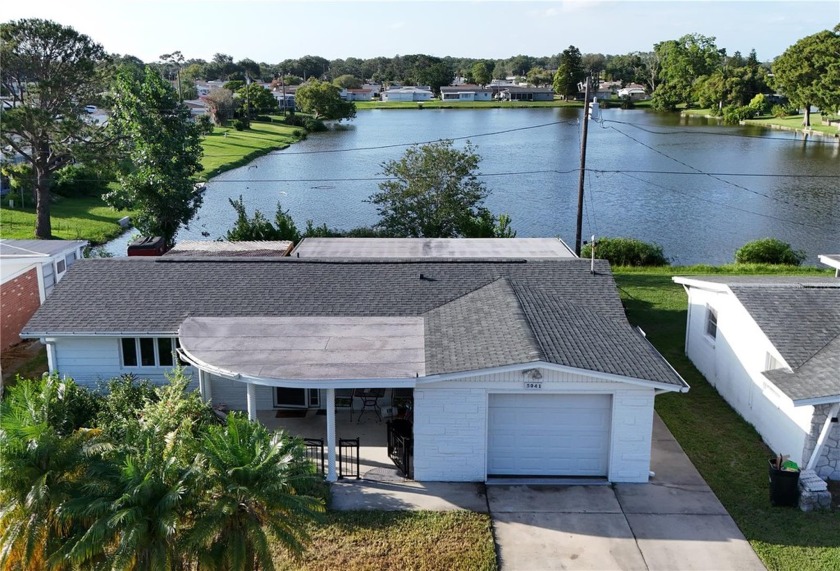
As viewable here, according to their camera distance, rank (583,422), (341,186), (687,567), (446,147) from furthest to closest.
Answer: (341,186) → (446,147) → (583,422) → (687,567)

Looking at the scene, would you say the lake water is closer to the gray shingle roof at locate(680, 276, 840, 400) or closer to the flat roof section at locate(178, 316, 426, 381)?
the gray shingle roof at locate(680, 276, 840, 400)

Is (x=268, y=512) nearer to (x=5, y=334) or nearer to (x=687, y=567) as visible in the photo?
(x=687, y=567)

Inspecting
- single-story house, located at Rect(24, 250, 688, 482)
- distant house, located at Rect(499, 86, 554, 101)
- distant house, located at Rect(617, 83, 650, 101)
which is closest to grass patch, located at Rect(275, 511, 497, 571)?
single-story house, located at Rect(24, 250, 688, 482)

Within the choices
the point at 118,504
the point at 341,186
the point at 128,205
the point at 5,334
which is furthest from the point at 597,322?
the point at 341,186

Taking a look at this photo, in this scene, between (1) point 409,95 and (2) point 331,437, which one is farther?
(1) point 409,95

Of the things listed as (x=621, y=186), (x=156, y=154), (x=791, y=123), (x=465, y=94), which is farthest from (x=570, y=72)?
(x=156, y=154)

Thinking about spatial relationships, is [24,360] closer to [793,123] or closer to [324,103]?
[324,103]
